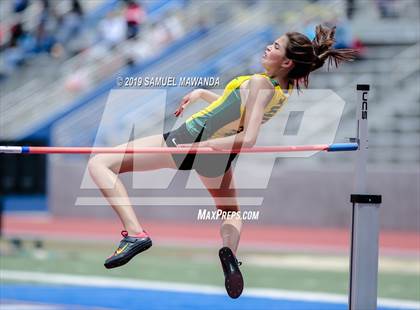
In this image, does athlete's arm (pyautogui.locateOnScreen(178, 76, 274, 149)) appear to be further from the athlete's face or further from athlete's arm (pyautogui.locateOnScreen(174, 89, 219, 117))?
athlete's arm (pyautogui.locateOnScreen(174, 89, 219, 117))

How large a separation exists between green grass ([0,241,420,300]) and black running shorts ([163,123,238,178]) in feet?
15.0

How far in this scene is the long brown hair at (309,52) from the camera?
237 inches

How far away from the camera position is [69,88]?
1953 cm

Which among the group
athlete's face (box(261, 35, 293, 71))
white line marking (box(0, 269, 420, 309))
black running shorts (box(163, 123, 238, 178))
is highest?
white line marking (box(0, 269, 420, 309))

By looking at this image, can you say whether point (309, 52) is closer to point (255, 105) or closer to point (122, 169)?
point (255, 105)

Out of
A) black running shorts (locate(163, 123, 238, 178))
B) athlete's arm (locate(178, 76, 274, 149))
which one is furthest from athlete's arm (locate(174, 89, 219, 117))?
athlete's arm (locate(178, 76, 274, 149))

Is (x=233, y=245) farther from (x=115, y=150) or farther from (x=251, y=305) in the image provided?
(x=251, y=305)

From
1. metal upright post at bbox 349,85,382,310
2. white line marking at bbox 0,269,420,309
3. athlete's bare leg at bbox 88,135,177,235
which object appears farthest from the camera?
white line marking at bbox 0,269,420,309

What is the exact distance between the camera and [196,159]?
6156mm

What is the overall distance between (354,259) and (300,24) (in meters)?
11.5

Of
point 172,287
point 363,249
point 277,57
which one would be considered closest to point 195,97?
point 277,57

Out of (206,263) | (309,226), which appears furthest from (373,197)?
(309,226)

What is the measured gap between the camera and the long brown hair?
6020mm

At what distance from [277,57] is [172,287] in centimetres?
530
